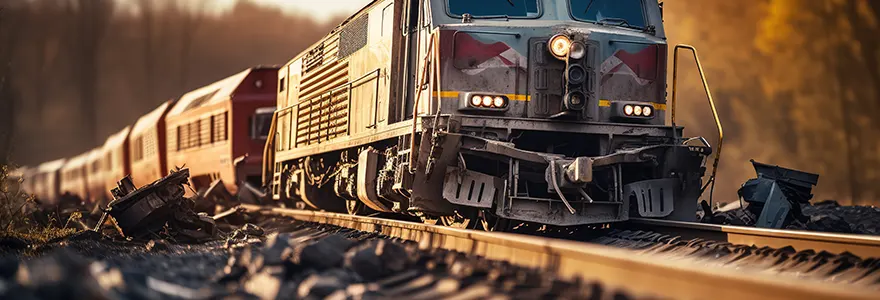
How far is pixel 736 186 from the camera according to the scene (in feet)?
91.2

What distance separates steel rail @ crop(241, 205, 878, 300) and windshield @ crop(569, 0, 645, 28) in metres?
2.88

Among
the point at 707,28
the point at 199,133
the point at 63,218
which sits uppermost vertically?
the point at 707,28

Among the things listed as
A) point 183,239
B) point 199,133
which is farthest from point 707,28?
point 183,239

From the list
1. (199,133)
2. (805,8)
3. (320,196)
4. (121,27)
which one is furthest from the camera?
(121,27)

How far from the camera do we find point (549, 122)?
30.7 feet

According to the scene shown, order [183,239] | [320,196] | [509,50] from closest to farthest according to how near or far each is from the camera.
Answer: [509,50], [183,239], [320,196]

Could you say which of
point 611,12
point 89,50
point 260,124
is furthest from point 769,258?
point 89,50

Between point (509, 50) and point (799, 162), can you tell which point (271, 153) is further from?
point (799, 162)

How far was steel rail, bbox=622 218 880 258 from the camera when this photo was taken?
6.48m

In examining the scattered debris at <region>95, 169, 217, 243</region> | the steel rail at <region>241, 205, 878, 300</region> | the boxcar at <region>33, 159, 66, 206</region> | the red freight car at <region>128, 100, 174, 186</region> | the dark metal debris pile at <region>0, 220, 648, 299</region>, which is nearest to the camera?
the steel rail at <region>241, 205, 878, 300</region>

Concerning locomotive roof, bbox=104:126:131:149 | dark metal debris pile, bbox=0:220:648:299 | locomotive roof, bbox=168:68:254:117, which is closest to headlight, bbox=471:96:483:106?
dark metal debris pile, bbox=0:220:648:299

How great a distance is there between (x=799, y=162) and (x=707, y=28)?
438 centimetres

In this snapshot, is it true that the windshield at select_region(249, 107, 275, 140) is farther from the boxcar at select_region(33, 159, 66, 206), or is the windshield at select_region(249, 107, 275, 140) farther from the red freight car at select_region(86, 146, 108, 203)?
the boxcar at select_region(33, 159, 66, 206)

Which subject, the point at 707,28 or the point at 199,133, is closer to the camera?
the point at 199,133
